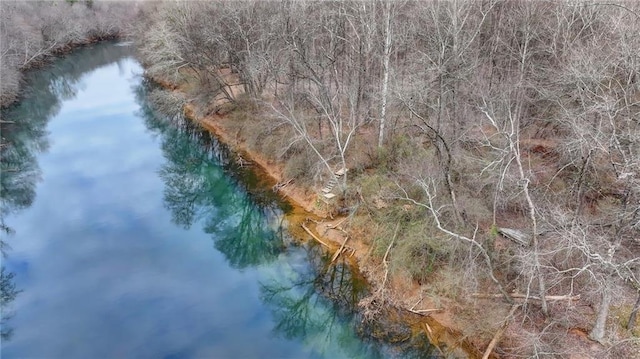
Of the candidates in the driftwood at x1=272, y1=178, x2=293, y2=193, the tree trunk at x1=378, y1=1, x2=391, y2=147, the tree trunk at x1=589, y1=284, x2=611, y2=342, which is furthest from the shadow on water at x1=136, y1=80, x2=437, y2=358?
the tree trunk at x1=378, y1=1, x2=391, y2=147

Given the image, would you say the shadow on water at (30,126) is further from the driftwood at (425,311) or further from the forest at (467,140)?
the driftwood at (425,311)

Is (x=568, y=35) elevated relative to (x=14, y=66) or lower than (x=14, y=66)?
elevated

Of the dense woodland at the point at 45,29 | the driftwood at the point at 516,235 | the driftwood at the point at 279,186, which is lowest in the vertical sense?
the driftwood at the point at 279,186

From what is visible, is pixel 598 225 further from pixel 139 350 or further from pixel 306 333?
pixel 139 350

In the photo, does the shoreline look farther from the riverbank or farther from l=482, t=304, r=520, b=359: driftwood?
l=482, t=304, r=520, b=359: driftwood

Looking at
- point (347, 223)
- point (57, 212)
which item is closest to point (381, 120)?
point (347, 223)

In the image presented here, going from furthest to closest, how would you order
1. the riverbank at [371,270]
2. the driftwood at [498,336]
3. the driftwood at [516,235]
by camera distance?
the driftwood at [516,235], the riverbank at [371,270], the driftwood at [498,336]


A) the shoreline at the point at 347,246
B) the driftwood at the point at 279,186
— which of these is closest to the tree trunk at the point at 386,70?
the shoreline at the point at 347,246
